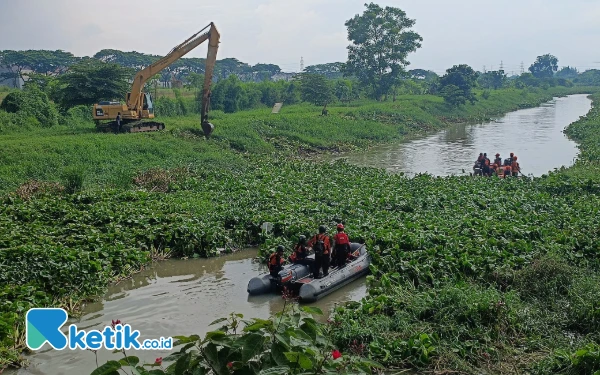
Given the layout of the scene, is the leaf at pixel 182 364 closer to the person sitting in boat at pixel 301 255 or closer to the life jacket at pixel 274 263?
the life jacket at pixel 274 263

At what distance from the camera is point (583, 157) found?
90.5 ft

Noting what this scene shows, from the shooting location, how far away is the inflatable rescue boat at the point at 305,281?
1120 centimetres

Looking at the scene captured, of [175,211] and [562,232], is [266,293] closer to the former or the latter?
[175,211]

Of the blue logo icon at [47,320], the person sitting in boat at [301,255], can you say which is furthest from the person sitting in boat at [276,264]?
the blue logo icon at [47,320]

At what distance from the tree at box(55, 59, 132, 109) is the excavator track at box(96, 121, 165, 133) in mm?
4925

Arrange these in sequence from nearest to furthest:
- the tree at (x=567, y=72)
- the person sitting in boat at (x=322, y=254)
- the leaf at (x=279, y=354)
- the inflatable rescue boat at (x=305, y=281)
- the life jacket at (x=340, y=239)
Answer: the leaf at (x=279, y=354) < the inflatable rescue boat at (x=305, y=281) < the person sitting in boat at (x=322, y=254) < the life jacket at (x=340, y=239) < the tree at (x=567, y=72)

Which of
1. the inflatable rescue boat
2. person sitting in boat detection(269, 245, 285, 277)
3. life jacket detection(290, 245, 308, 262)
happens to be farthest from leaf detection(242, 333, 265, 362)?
life jacket detection(290, 245, 308, 262)

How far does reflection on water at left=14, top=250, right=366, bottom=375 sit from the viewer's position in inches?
354

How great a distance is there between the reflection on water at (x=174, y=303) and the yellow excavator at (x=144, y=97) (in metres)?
16.7

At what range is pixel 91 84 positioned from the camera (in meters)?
33.4

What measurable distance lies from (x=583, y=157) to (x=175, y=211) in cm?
2118

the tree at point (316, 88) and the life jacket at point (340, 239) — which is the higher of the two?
the tree at point (316, 88)

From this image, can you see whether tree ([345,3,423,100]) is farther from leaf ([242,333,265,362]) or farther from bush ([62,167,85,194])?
leaf ([242,333,265,362])

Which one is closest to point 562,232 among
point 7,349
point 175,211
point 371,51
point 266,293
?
point 266,293
